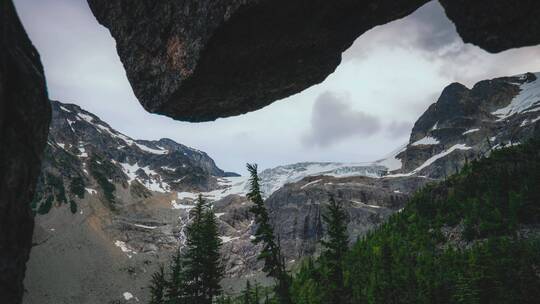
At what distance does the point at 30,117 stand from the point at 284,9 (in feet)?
A: 32.6

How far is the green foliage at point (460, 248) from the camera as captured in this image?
72125 mm

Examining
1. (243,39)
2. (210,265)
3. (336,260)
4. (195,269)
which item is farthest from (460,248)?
(243,39)

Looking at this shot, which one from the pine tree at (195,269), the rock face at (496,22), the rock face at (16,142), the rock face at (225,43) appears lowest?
the pine tree at (195,269)

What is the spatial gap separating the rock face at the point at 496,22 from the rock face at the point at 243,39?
0.04 metres

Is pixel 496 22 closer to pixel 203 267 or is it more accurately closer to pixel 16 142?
pixel 16 142

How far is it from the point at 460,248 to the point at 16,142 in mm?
135610

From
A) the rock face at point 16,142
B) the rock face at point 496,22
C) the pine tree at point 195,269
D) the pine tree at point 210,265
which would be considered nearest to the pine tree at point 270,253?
the pine tree at point 210,265

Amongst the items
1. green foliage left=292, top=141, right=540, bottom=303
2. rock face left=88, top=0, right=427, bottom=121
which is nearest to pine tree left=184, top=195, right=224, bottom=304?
green foliage left=292, top=141, right=540, bottom=303

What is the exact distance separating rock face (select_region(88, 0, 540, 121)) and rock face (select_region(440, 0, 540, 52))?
0.04 m

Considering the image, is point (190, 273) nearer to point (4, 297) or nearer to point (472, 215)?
point (4, 297)

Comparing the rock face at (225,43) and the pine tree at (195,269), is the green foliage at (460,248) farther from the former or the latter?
the rock face at (225,43)

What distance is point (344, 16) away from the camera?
53.1 feet

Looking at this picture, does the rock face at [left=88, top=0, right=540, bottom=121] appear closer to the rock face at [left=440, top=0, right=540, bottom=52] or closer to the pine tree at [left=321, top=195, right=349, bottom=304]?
the rock face at [left=440, top=0, right=540, bottom=52]

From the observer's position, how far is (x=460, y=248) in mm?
125812
